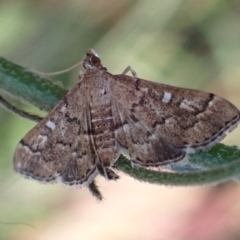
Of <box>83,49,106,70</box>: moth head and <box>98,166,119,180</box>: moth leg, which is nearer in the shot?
<box>98,166,119,180</box>: moth leg

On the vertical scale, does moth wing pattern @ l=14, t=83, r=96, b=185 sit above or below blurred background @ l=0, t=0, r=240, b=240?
below

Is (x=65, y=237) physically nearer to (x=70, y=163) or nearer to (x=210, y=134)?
(x=70, y=163)

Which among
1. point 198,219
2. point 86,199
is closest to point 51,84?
point 86,199

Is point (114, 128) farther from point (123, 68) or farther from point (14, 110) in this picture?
point (123, 68)

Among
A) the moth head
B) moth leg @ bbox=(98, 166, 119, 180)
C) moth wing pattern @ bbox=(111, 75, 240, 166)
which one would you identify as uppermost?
the moth head

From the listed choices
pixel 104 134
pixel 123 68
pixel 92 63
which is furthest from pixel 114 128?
pixel 123 68

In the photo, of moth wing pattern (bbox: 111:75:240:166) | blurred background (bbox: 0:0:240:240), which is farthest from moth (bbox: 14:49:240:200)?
blurred background (bbox: 0:0:240:240)

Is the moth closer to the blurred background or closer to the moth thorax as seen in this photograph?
the moth thorax

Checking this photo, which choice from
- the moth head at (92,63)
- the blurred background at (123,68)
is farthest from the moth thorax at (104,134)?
the blurred background at (123,68)

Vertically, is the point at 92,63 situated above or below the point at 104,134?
above
